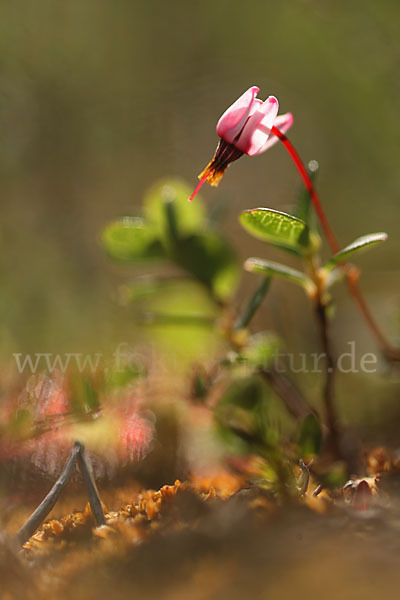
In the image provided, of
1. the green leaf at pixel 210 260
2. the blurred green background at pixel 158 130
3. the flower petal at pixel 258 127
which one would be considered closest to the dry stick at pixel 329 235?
the flower petal at pixel 258 127

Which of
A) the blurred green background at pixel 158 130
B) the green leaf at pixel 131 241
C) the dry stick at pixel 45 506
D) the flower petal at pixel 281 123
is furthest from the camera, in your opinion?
the blurred green background at pixel 158 130

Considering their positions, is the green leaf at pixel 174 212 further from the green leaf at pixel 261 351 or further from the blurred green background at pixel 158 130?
the blurred green background at pixel 158 130

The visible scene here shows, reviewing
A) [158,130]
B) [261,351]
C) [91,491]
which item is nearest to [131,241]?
[261,351]

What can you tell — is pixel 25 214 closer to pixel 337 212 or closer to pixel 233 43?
pixel 337 212

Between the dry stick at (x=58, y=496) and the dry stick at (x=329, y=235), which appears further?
the dry stick at (x=329, y=235)

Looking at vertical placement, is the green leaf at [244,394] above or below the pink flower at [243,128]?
below

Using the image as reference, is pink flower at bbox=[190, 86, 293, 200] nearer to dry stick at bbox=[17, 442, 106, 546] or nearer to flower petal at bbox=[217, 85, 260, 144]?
flower petal at bbox=[217, 85, 260, 144]

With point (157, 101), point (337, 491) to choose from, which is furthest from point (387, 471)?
point (157, 101)

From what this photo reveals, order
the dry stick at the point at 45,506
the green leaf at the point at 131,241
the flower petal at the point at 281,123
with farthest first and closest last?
the green leaf at the point at 131,241, the flower petal at the point at 281,123, the dry stick at the point at 45,506
